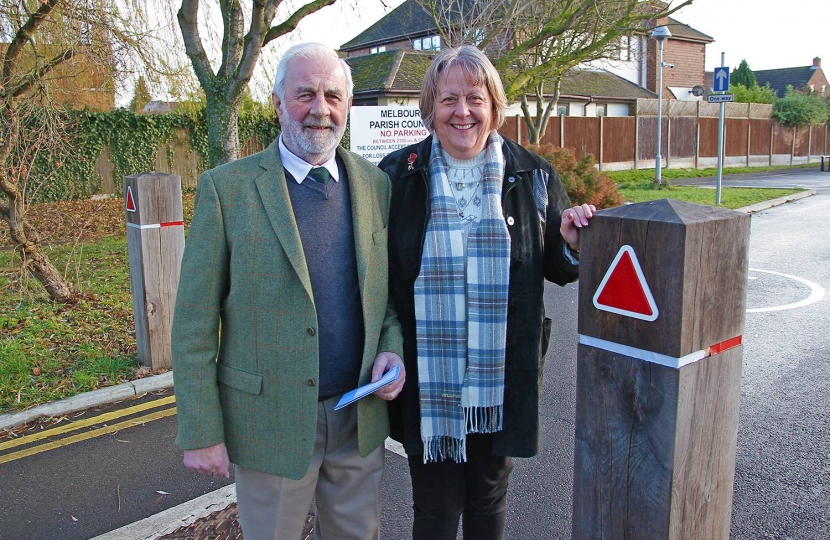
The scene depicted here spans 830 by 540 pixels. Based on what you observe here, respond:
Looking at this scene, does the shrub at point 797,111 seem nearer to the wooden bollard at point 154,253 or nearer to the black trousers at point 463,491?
the wooden bollard at point 154,253

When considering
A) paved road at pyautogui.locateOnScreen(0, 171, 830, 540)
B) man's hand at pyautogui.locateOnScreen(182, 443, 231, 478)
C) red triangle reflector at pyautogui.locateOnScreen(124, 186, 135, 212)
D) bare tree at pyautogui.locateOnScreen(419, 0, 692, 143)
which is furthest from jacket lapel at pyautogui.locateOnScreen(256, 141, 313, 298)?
bare tree at pyautogui.locateOnScreen(419, 0, 692, 143)

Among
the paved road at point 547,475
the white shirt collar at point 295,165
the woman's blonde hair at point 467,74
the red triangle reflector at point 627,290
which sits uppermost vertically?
the woman's blonde hair at point 467,74

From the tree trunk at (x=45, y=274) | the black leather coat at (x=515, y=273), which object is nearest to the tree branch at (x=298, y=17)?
the tree trunk at (x=45, y=274)

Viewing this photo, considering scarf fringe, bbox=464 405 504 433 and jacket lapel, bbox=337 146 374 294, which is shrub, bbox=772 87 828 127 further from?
jacket lapel, bbox=337 146 374 294

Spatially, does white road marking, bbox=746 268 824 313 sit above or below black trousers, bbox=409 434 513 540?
below

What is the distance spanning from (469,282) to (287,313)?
0.62m

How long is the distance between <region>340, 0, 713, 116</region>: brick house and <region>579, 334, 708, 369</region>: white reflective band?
13619mm

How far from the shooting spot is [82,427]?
181 inches

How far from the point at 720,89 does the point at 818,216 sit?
11.3 ft

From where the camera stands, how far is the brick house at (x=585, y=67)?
20516mm

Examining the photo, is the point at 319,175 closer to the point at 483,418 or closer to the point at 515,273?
the point at 515,273

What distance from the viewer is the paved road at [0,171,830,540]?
3340 millimetres

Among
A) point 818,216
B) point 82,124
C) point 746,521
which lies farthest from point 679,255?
point 82,124

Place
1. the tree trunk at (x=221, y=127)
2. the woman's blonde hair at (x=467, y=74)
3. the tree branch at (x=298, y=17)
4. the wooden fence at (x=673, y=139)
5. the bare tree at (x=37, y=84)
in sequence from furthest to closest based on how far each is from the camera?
the wooden fence at (x=673, y=139)
the tree branch at (x=298, y=17)
the tree trunk at (x=221, y=127)
the bare tree at (x=37, y=84)
the woman's blonde hair at (x=467, y=74)
